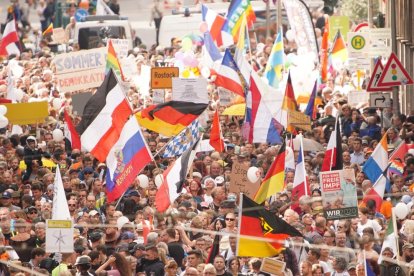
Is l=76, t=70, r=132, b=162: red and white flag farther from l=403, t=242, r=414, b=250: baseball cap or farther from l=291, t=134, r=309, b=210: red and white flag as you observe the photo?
l=403, t=242, r=414, b=250: baseball cap

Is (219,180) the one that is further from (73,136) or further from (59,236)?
(59,236)

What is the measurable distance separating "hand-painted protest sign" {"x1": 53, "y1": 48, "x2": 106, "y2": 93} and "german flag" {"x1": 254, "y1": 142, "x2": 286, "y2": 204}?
9332 millimetres

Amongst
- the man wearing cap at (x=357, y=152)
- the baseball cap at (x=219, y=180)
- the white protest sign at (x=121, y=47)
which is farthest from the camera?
the white protest sign at (x=121, y=47)

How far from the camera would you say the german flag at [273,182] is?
2169 cm

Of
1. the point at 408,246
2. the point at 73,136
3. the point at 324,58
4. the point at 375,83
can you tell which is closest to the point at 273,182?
the point at 408,246

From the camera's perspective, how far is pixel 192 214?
819 inches

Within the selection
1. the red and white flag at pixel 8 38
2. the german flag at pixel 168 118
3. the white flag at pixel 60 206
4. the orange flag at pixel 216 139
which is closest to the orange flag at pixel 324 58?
the red and white flag at pixel 8 38

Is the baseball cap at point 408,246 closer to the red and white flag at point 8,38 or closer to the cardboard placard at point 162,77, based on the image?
the cardboard placard at point 162,77

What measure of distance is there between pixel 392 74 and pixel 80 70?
5.33m

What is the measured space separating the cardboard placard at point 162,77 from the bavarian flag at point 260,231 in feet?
40.3

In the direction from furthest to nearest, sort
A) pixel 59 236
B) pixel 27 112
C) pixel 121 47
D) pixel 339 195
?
pixel 121 47
pixel 27 112
pixel 339 195
pixel 59 236

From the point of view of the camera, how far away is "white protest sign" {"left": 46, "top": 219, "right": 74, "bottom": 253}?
18.7m

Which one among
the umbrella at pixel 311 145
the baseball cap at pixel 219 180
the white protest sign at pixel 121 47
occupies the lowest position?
the white protest sign at pixel 121 47

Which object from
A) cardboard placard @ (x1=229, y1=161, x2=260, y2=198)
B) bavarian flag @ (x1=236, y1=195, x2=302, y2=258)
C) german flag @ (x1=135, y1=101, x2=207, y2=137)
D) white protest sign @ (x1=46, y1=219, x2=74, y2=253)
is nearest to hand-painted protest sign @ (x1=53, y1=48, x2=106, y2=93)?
german flag @ (x1=135, y1=101, x2=207, y2=137)
